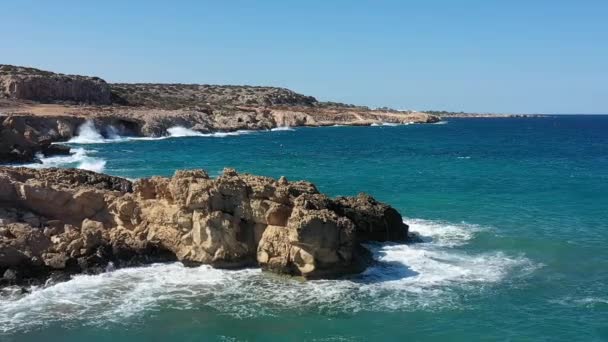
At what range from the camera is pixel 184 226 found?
2198cm

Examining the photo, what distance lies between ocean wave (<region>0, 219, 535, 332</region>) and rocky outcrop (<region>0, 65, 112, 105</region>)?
285 ft

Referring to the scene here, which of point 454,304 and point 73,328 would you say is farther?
point 454,304

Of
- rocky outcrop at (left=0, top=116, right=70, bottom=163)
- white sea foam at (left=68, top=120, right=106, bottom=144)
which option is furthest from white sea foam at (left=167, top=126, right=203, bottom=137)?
rocky outcrop at (left=0, top=116, right=70, bottom=163)

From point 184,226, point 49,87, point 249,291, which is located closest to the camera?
point 249,291

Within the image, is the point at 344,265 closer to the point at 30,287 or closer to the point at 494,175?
the point at 30,287

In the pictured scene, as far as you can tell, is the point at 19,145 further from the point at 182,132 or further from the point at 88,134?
the point at 182,132

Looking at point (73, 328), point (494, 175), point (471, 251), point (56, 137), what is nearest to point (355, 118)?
point (56, 137)

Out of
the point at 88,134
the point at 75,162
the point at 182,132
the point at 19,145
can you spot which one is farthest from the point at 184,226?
the point at 182,132

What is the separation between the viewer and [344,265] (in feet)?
66.6

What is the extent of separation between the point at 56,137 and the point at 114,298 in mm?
63029

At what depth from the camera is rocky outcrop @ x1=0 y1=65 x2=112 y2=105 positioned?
9744 centimetres

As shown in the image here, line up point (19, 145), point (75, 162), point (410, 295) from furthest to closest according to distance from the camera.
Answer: point (75, 162), point (19, 145), point (410, 295)

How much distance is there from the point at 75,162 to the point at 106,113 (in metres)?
42.4

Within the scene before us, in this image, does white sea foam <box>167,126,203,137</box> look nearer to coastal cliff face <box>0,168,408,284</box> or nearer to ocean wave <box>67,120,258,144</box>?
ocean wave <box>67,120,258,144</box>
